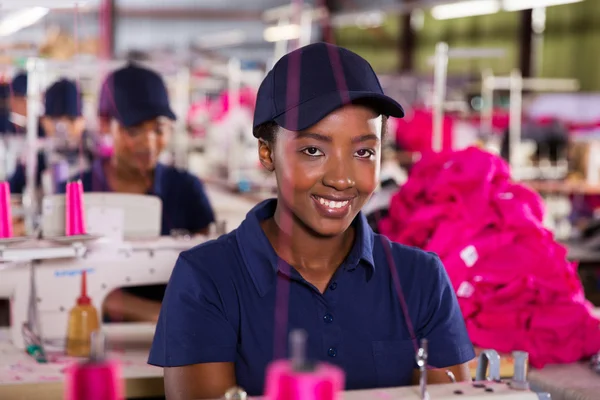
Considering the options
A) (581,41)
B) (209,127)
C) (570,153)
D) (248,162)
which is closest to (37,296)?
(248,162)

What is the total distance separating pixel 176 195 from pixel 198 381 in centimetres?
172

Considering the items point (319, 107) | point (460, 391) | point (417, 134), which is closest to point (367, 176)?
point (319, 107)

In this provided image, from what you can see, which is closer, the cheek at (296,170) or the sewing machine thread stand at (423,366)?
the sewing machine thread stand at (423,366)

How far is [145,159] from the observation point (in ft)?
10.1

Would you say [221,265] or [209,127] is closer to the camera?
[221,265]

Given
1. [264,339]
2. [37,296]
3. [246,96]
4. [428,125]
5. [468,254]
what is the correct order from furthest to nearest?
[246,96]
[428,125]
[468,254]
[37,296]
[264,339]

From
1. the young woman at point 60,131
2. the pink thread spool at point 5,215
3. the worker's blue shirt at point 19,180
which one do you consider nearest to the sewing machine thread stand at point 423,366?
the pink thread spool at point 5,215

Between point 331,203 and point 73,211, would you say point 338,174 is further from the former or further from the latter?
point 73,211

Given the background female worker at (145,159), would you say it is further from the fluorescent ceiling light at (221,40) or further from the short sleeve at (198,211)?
the fluorescent ceiling light at (221,40)

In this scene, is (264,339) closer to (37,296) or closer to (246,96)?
(37,296)

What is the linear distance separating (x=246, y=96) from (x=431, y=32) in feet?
32.5

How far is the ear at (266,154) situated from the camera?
1.63 metres

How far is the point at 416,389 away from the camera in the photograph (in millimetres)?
1438

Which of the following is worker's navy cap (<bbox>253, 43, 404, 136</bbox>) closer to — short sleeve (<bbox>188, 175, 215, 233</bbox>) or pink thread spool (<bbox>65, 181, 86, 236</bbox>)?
pink thread spool (<bbox>65, 181, 86, 236</bbox>)
